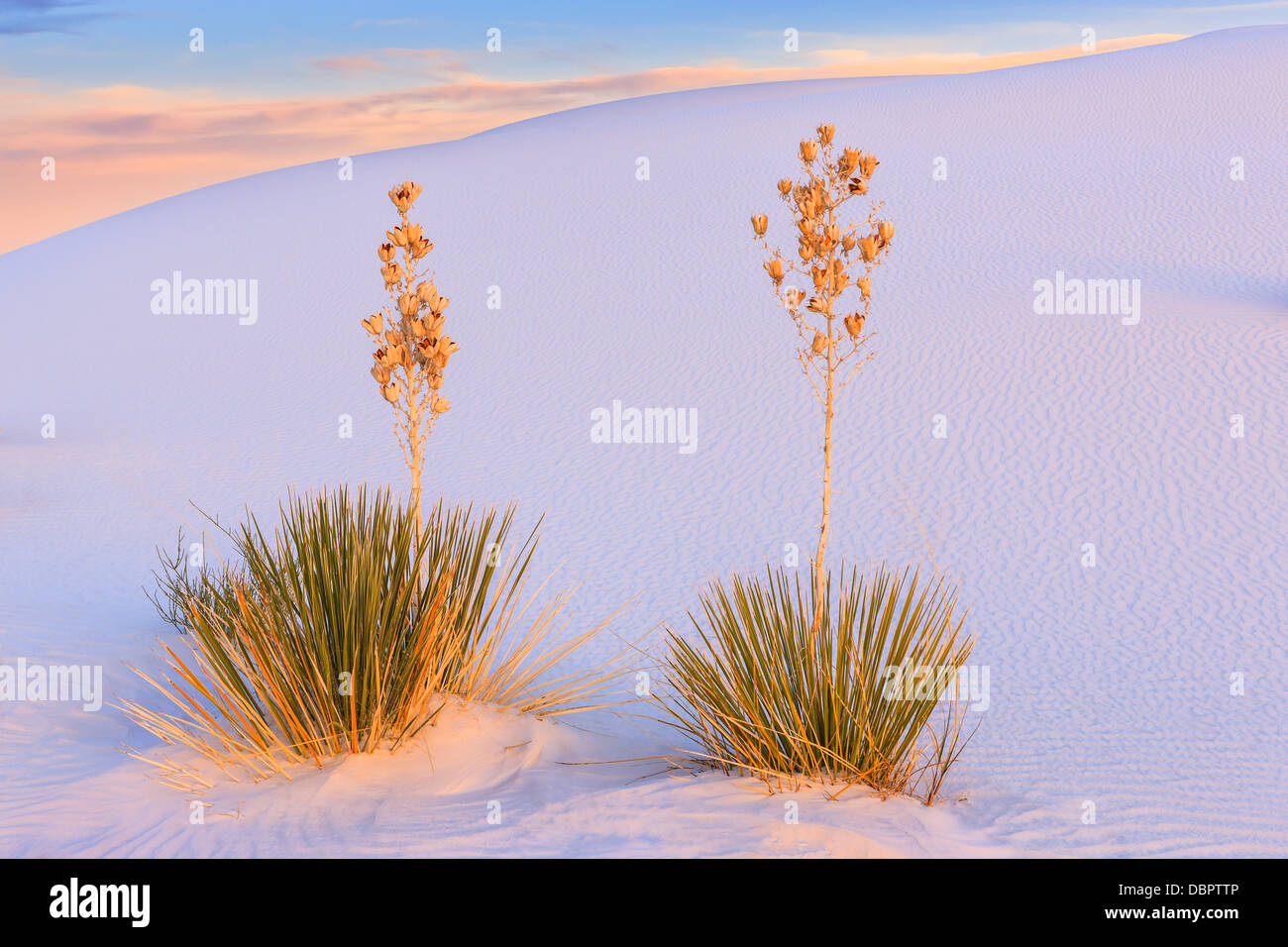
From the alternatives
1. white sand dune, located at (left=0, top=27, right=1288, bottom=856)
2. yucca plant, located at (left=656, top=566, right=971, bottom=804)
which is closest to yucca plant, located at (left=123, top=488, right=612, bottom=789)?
white sand dune, located at (left=0, top=27, right=1288, bottom=856)

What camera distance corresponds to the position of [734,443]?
1336 centimetres

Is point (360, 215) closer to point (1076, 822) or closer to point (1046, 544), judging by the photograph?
point (1046, 544)

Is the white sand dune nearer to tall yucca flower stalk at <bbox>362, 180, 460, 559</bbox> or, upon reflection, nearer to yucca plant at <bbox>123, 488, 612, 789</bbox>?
yucca plant at <bbox>123, 488, 612, 789</bbox>

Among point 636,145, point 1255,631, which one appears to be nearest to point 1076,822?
point 1255,631

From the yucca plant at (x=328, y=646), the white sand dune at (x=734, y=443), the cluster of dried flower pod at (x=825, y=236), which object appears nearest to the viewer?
the cluster of dried flower pod at (x=825, y=236)

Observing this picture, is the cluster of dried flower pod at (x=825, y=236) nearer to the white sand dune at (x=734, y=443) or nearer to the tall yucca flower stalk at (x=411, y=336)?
the tall yucca flower stalk at (x=411, y=336)

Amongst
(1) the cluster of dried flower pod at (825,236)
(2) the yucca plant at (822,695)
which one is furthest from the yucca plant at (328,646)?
(1) the cluster of dried flower pod at (825,236)

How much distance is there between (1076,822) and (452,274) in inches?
817

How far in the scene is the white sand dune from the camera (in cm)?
402

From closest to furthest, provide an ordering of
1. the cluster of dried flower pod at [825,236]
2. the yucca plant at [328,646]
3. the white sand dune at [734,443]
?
the cluster of dried flower pod at [825,236] < the yucca plant at [328,646] < the white sand dune at [734,443]

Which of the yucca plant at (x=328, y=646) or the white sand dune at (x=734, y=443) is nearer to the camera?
the yucca plant at (x=328, y=646)

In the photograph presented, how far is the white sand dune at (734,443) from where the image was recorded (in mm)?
4023

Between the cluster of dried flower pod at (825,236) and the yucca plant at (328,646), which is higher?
the cluster of dried flower pod at (825,236)

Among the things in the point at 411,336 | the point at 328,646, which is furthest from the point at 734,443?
the point at 328,646
